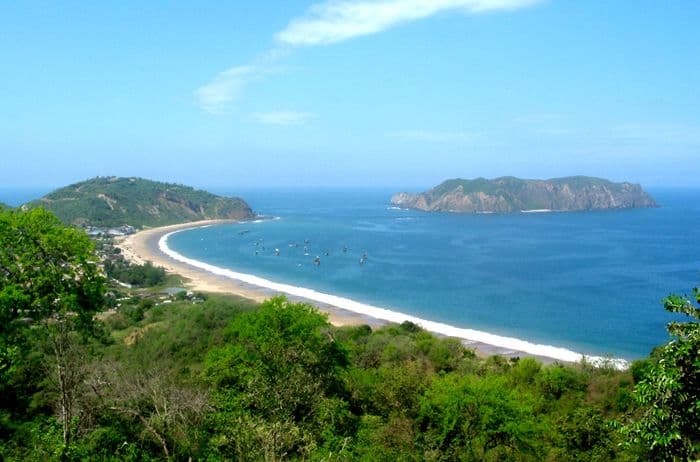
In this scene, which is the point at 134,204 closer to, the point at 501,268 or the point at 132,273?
the point at 132,273

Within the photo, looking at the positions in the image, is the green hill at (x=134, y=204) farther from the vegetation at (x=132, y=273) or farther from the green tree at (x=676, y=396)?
the green tree at (x=676, y=396)

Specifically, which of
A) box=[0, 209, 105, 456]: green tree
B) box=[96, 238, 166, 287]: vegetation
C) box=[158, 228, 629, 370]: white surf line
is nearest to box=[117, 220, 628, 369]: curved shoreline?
box=[158, 228, 629, 370]: white surf line

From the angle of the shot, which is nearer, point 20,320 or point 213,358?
point 20,320

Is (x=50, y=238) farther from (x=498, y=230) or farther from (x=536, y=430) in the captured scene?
(x=498, y=230)

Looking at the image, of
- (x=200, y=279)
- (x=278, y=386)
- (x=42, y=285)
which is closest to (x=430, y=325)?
(x=200, y=279)

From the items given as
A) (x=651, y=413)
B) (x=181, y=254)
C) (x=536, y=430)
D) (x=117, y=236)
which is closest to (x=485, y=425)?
(x=536, y=430)

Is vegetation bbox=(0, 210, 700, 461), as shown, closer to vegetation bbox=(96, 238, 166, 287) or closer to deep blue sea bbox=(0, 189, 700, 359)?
deep blue sea bbox=(0, 189, 700, 359)
